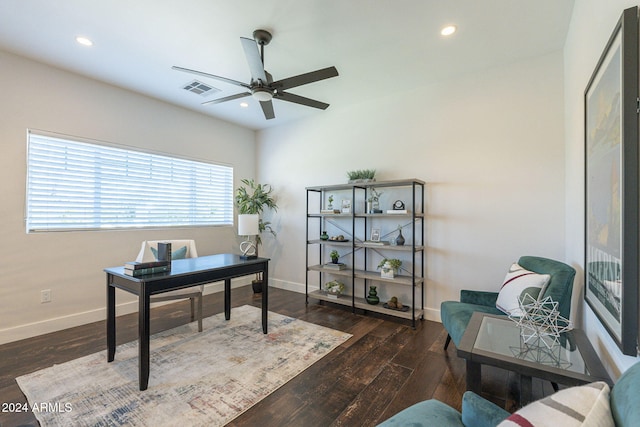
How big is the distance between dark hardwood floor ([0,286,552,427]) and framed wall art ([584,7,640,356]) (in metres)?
1.07

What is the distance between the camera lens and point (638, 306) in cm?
102

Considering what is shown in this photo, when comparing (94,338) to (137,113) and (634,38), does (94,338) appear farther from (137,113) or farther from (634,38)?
(634,38)

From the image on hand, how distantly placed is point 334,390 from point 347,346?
0.70 m

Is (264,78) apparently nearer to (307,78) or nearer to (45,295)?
(307,78)

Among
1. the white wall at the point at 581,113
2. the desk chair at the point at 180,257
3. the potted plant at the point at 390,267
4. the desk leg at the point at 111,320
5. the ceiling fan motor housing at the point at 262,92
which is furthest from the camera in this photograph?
the potted plant at the point at 390,267

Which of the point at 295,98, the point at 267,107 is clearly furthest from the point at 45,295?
the point at 295,98

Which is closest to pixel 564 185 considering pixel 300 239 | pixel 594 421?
pixel 594 421

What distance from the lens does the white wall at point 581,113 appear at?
4.50 feet

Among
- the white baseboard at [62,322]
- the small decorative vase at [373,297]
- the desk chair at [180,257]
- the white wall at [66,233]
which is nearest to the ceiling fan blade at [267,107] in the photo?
→ the desk chair at [180,257]

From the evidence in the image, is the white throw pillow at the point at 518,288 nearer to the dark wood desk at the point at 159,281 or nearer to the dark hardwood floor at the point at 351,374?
the dark hardwood floor at the point at 351,374

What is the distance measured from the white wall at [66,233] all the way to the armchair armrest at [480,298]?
12.6 feet


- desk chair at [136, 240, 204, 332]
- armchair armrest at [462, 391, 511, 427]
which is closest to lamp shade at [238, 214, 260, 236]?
desk chair at [136, 240, 204, 332]

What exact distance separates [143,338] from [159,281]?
41 cm

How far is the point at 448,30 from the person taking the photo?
2.45 m
